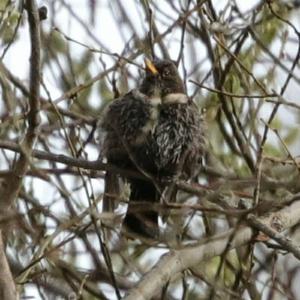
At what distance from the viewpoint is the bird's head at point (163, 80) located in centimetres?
505

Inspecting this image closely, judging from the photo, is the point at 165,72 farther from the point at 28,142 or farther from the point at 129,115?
the point at 28,142

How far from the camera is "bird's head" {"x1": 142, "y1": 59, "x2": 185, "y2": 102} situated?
16.6ft

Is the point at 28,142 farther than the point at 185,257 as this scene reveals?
Yes

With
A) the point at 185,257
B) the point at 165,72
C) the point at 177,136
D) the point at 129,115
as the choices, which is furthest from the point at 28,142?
the point at 165,72

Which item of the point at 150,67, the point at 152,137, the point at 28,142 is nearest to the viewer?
the point at 28,142

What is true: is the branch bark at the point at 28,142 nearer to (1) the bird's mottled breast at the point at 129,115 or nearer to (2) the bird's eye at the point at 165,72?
(1) the bird's mottled breast at the point at 129,115

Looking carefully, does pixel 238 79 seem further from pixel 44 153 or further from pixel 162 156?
pixel 44 153

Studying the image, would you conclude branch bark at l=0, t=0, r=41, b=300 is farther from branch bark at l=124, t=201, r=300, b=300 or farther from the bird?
the bird

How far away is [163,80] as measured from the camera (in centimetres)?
514

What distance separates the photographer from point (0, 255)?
3.67 meters

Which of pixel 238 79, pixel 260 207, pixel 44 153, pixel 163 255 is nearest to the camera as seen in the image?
pixel 260 207

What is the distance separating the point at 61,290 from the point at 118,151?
0.83 meters

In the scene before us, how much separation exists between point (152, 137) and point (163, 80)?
483 millimetres

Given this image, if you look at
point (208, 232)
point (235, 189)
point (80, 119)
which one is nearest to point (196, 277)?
point (208, 232)
